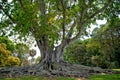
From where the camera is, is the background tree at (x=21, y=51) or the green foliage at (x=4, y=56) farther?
the green foliage at (x=4, y=56)

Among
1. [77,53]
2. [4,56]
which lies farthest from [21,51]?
[77,53]

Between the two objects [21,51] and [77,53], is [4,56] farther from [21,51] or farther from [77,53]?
[77,53]

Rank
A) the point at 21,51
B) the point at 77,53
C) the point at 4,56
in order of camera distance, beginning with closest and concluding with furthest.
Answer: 1. the point at 21,51
2. the point at 4,56
3. the point at 77,53

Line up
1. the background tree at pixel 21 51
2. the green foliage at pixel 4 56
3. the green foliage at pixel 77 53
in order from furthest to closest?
the green foliage at pixel 77 53, the green foliage at pixel 4 56, the background tree at pixel 21 51

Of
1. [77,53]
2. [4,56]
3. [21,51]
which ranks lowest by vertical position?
[21,51]

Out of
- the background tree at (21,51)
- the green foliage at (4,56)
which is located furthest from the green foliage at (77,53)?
the green foliage at (4,56)

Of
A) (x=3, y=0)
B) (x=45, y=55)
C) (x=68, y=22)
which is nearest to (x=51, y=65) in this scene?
(x=45, y=55)

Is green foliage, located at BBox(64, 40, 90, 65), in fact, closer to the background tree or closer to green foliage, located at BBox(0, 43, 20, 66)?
the background tree

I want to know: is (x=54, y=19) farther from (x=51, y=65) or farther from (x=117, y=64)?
(x=117, y=64)

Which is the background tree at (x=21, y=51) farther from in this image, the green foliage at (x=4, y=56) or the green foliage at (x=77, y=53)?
the green foliage at (x=77, y=53)

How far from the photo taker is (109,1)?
18062 millimetres

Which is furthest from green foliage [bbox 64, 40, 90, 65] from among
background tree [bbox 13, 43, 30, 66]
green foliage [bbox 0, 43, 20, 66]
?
green foliage [bbox 0, 43, 20, 66]

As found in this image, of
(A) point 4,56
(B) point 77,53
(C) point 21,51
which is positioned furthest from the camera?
(B) point 77,53

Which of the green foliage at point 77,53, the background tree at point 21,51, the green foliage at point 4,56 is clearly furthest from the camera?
the green foliage at point 77,53
